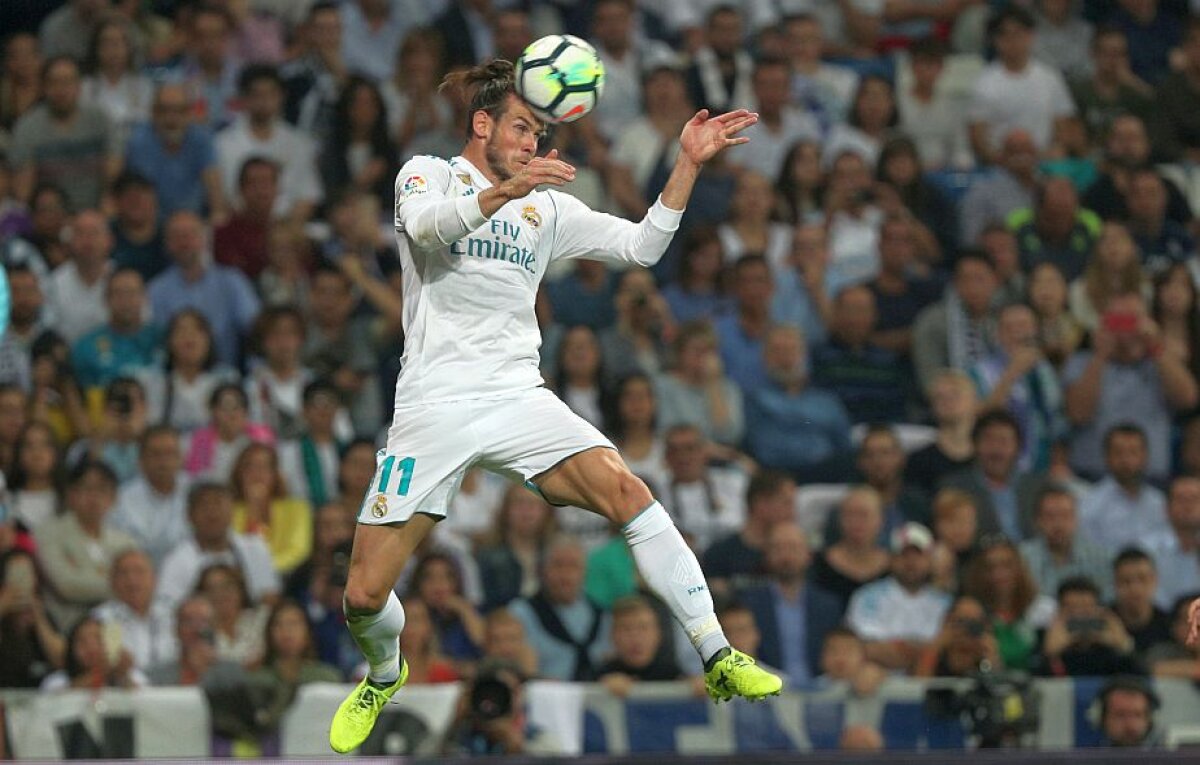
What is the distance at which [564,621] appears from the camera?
38.7 feet

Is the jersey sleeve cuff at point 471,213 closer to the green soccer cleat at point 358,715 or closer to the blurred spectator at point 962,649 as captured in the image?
the green soccer cleat at point 358,715

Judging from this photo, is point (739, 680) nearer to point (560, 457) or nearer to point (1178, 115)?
point (560, 457)

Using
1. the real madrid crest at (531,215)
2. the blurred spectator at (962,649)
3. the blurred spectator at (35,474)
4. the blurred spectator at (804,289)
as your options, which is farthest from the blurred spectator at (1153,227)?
the real madrid crest at (531,215)

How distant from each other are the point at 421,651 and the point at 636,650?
1.07 m

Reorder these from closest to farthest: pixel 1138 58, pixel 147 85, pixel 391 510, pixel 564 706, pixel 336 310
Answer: pixel 391 510 → pixel 564 706 → pixel 336 310 → pixel 147 85 → pixel 1138 58

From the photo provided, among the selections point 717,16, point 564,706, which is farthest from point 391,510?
point 717,16

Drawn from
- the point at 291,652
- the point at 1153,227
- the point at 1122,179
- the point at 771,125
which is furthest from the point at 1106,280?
the point at 291,652

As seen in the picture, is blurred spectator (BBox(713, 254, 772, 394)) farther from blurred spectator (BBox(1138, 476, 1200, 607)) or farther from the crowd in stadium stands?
blurred spectator (BBox(1138, 476, 1200, 607))

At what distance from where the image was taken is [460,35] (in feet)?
49.5

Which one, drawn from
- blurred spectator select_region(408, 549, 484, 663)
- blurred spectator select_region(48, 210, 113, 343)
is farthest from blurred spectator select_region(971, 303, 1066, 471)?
blurred spectator select_region(48, 210, 113, 343)

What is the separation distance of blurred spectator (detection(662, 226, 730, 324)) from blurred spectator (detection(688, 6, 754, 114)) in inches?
57.1

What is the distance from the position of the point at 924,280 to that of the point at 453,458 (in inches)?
255

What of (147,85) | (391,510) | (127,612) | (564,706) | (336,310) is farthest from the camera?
(147,85)

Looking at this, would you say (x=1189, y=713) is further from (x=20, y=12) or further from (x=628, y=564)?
(x=20, y=12)
